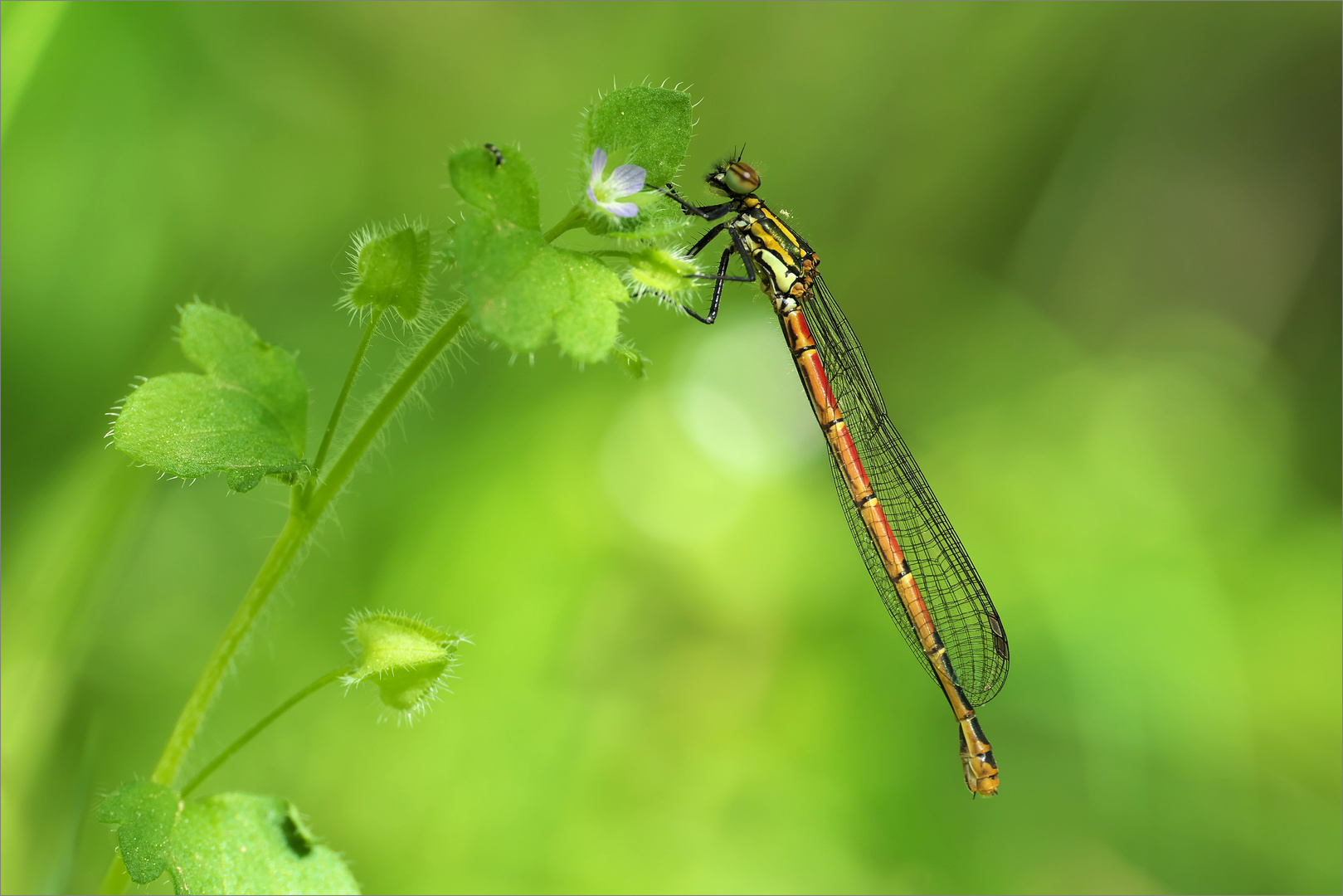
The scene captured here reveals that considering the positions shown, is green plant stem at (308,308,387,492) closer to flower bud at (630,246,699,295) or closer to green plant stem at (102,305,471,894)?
green plant stem at (102,305,471,894)

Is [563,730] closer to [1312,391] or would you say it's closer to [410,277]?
[410,277]

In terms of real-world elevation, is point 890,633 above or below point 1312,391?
below

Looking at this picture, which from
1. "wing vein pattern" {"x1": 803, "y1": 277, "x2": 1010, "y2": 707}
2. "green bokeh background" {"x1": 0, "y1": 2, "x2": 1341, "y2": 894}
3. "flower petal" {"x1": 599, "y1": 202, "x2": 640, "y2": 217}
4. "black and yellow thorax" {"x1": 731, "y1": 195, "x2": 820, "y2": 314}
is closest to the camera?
"flower petal" {"x1": 599, "y1": 202, "x2": 640, "y2": 217}

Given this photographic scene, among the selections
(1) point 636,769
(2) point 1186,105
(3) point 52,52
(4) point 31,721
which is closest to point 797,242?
(1) point 636,769

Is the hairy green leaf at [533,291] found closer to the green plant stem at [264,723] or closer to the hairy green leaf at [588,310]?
the hairy green leaf at [588,310]

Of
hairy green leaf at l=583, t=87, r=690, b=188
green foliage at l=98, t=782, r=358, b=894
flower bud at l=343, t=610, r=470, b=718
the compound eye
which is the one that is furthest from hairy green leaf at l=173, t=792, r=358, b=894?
the compound eye

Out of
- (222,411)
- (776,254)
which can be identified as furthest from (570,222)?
(776,254)

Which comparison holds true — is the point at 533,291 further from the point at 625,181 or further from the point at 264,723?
the point at 264,723
